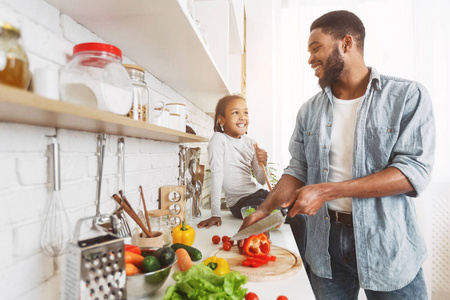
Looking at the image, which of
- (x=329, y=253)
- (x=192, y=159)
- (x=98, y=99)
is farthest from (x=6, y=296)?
(x=192, y=159)

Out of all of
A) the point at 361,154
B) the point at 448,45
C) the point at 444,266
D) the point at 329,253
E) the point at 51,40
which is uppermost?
the point at 448,45

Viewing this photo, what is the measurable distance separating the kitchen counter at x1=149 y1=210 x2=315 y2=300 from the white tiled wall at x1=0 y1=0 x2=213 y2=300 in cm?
32

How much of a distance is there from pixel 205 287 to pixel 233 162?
1195 mm

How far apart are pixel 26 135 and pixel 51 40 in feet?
0.84

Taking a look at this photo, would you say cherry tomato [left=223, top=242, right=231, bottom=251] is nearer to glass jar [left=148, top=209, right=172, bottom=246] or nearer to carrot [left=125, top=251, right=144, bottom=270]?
glass jar [left=148, top=209, right=172, bottom=246]

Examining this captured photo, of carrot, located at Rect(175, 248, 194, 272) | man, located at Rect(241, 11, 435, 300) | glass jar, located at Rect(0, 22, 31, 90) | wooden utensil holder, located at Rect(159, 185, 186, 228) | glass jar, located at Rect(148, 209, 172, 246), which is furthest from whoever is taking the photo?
wooden utensil holder, located at Rect(159, 185, 186, 228)

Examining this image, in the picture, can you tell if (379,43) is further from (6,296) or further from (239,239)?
(6,296)

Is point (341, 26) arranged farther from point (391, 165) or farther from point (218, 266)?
point (218, 266)

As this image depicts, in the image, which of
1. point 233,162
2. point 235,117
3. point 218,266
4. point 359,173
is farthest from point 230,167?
point 218,266

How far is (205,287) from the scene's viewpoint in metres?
0.70

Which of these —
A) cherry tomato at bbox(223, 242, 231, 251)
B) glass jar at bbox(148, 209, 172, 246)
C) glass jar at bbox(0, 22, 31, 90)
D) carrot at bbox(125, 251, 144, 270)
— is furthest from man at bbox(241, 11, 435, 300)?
glass jar at bbox(0, 22, 31, 90)

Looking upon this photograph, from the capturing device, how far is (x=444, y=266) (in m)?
2.28

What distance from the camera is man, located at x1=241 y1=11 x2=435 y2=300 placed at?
1075mm

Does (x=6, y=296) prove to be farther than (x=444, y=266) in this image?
No
